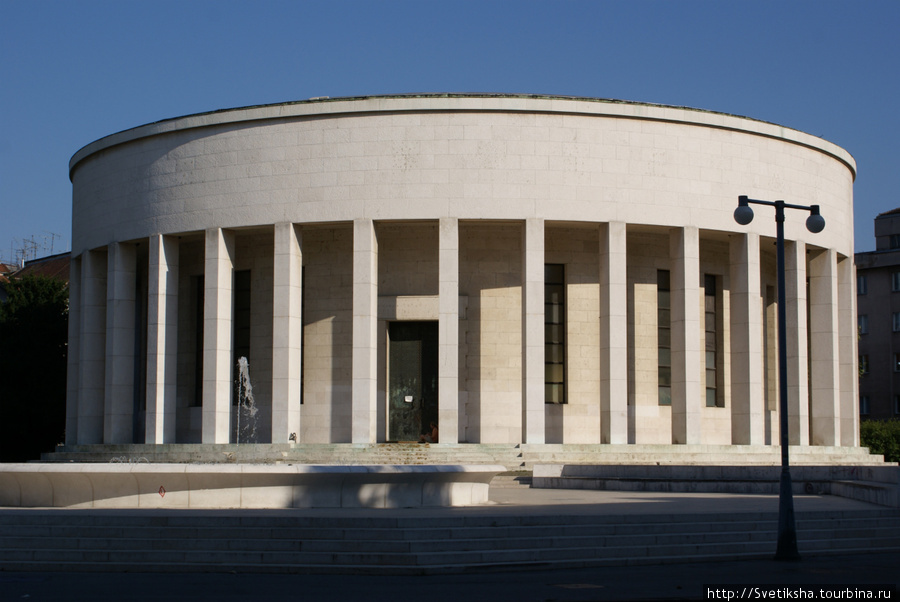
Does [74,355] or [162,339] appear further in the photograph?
[74,355]

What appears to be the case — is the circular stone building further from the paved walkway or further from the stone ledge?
the paved walkway

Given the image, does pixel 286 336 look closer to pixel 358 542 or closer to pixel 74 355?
pixel 74 355

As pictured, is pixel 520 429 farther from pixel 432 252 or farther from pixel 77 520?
pixel 77 520

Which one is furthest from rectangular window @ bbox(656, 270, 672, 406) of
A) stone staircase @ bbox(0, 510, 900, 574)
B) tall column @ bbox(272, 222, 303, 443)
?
stone staircase @ bbox(0, 510, 900, 574)

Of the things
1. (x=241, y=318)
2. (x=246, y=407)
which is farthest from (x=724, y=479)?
(x=241, y=318)

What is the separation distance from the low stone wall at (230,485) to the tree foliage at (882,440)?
40.4 metres

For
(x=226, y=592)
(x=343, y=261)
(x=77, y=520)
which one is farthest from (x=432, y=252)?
(x=226, y=592)

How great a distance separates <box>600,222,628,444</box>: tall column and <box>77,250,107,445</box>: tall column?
17162 millimetres

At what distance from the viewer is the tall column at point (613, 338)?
3262cm

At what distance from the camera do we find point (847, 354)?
39719 millimetres

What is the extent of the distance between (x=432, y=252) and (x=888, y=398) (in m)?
44.8

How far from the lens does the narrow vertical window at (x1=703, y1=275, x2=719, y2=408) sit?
1476 inches

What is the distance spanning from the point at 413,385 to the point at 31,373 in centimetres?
2042

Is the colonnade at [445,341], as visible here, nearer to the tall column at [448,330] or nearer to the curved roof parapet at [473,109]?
the tall column at [448,330]
